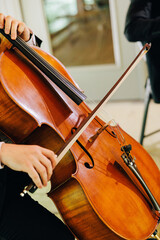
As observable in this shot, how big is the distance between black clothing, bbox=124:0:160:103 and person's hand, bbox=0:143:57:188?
861mm

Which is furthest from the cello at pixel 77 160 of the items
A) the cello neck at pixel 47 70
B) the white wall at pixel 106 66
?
the white wall at pixel 106 66

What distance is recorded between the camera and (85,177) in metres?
0.77

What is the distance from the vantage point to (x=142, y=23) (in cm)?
130

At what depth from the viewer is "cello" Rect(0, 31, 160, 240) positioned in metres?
0.75

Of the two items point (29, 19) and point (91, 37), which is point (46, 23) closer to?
point (29, 19)

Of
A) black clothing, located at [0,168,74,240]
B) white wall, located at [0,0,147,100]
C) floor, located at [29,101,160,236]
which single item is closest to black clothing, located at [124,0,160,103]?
floor, located at [29,101,160,236]

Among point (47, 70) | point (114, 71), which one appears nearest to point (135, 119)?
point (114, 71)

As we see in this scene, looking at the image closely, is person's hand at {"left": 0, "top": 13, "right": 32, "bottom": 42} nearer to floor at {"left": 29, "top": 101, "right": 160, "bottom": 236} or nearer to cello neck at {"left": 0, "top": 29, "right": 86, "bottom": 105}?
cello neck at {"left": 0, "top": 29, "right": 86, "bottom": 105}

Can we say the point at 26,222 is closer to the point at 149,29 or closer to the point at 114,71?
the point at 149,29

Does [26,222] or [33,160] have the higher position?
[33,160]

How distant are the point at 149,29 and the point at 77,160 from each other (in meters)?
0.76

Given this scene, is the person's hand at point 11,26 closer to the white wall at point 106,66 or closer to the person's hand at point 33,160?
the person's hand at point 33,160

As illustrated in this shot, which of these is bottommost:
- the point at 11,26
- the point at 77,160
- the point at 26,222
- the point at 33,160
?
the point at 26,222

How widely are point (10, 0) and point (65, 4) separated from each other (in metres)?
0.83
